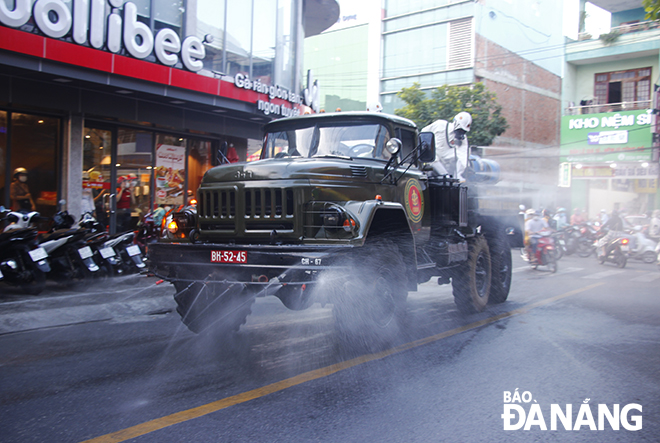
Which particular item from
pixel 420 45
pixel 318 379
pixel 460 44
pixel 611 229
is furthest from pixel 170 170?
pixel 420 45

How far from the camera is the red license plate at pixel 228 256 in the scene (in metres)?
4.95

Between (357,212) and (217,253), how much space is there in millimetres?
1373

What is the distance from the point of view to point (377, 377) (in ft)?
15.2

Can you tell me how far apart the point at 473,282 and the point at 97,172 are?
9498 millimetres

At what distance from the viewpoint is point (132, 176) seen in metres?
13.9

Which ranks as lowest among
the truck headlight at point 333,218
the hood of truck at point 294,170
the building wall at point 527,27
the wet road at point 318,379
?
the wet road at point 318,379

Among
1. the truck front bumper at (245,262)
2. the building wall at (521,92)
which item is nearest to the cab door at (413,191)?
the truck front bumper at (245,262)

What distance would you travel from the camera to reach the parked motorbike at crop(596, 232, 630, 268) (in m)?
16.6

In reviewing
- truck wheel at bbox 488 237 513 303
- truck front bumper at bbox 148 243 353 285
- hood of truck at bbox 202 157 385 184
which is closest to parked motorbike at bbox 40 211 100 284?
truck front bumper at bbox 148 243 353 285

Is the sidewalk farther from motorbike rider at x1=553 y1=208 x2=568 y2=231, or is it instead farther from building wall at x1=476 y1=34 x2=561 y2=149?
building wall at x1=476 y1=34 x2=561 y2=149

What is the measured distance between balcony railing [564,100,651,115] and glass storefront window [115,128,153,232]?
21.8 m

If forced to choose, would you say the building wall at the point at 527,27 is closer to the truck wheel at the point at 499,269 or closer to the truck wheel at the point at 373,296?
the truck wheel at the point at 499,269

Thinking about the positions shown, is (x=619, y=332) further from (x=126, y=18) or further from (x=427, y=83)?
(x=427, y=83)

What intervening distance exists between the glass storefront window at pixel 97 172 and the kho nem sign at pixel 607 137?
2369 cm
